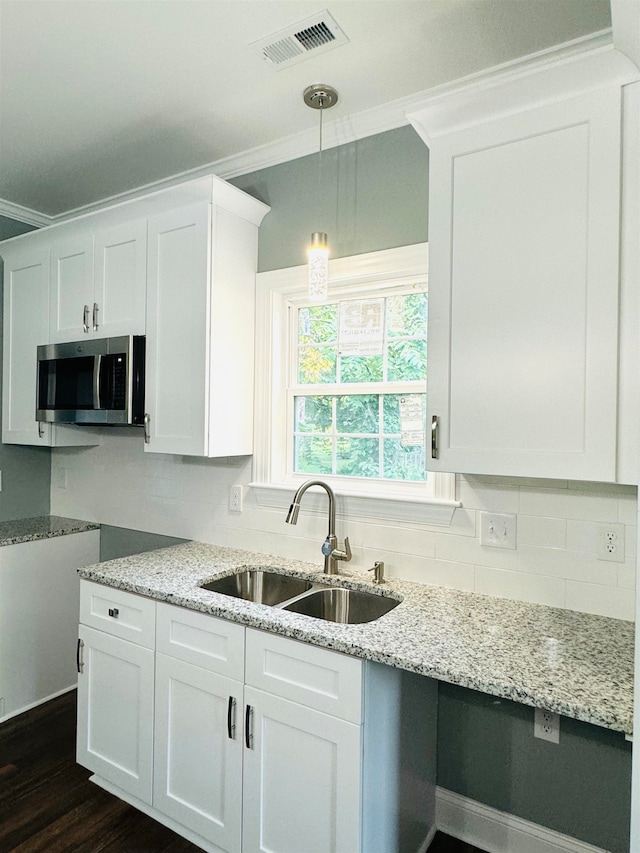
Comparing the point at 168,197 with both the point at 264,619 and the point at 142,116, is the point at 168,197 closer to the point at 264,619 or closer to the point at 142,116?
the point at 142,116

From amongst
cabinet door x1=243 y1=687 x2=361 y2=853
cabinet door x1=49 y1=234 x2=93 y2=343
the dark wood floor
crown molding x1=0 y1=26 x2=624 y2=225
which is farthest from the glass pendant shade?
the dark wood floor

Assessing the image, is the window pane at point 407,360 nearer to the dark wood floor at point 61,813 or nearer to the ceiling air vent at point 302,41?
the ceiling air vent at point 302,41

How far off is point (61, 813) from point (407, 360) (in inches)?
87.1

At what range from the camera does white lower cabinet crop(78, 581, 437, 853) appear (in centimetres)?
162

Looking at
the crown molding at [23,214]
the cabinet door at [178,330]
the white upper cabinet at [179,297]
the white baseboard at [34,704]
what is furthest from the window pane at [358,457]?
the crown molding at [23,214]

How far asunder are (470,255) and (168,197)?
1438 mm

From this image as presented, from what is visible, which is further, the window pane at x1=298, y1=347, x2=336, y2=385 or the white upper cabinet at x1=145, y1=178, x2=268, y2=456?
the window pane at x1=298, y1=347, x2=336, y2=385

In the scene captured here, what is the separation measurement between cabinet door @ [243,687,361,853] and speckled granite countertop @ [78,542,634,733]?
24 centimetres

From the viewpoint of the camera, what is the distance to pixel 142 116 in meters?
2.34

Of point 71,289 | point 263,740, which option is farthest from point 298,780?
point 71,289

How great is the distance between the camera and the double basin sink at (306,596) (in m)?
2.11

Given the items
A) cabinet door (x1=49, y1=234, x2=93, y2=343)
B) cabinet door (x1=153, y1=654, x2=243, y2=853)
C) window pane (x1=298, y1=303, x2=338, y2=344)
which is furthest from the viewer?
cabinet door (x1=49, y1=234, x2=93, y2=343)

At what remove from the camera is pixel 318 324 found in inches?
103

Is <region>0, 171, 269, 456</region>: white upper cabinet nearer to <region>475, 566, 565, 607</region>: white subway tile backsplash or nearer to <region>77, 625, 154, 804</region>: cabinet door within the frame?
<region>77, 625, 154, 804</region>: cabinet door
